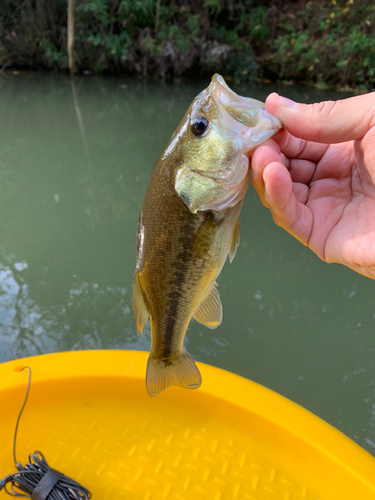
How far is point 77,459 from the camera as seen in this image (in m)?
1.81

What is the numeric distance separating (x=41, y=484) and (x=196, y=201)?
4.73ft

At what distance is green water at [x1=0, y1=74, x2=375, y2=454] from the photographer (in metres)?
2.70

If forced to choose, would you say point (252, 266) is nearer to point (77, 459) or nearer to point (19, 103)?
point (77, 459)

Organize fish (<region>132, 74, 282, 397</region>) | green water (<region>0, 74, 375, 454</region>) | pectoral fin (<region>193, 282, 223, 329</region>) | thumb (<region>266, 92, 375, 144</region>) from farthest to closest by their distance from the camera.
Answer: green water (<region>0, 74, 375, 454</region>) → pectoral fin (<region>193, 282, 223, 329</region>) → thumb (<region>266, 92, 375, 144</region>) → fish (<region>132, 74, 282, 397</region>)

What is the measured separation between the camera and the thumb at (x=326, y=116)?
4.21 feet

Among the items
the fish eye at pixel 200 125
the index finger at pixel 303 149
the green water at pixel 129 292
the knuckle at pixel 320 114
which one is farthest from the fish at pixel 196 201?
the green water at pixel 129 292

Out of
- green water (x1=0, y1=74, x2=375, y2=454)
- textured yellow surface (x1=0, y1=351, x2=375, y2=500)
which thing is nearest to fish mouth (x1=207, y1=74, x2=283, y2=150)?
textured yellow surface (x1=0, y1=351, x2=375, y2=500)

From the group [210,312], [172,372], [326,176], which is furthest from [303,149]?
[172,372]

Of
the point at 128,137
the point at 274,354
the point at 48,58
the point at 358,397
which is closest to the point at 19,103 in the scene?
the point at 128,137

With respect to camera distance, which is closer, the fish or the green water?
the fish

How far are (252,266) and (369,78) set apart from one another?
40.0 feet

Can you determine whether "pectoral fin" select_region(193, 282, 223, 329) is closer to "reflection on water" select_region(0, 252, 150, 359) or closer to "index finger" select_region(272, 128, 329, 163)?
"index finger" select_region(272, 128, 329, 163)

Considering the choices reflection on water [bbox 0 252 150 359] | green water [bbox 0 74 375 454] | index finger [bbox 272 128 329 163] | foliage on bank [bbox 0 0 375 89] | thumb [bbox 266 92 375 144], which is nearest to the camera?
thumb [bbox 266 92 375 144]

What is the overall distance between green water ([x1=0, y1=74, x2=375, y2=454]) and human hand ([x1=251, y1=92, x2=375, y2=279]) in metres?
1.49
